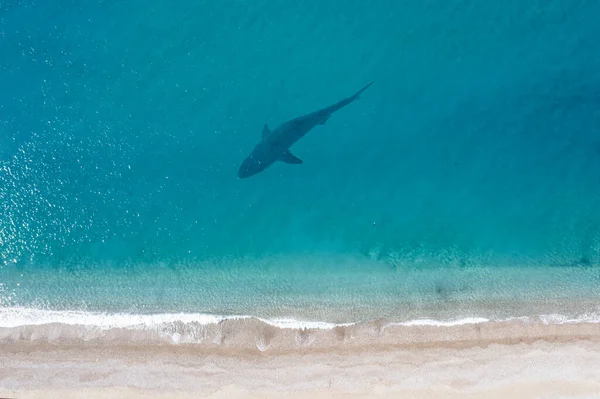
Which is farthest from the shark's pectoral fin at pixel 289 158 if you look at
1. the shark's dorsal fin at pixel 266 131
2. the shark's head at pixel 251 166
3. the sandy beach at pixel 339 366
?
the sandy beach at pixel 339 366

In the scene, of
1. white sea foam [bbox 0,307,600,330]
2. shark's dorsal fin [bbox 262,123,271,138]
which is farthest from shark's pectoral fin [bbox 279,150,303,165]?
white sea foam [bbox 0,307,600,330]

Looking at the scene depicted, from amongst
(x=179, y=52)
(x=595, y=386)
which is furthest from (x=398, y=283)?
(x=179, y=52)

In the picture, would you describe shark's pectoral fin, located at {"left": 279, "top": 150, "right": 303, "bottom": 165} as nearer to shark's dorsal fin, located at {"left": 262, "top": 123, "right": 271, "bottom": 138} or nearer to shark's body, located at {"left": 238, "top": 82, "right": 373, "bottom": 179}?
shark's body, located at {"left": 238, "top": 82, "right": 373, "bottom": 179}

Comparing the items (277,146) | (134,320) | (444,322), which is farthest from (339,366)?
(277,146)

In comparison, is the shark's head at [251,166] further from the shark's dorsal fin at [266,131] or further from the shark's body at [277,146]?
the shark's dorsal fin at [266,131]

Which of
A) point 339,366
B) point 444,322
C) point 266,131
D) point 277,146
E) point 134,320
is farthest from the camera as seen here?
point 266,131

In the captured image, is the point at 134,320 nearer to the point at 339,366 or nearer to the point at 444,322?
the point at 339,366
